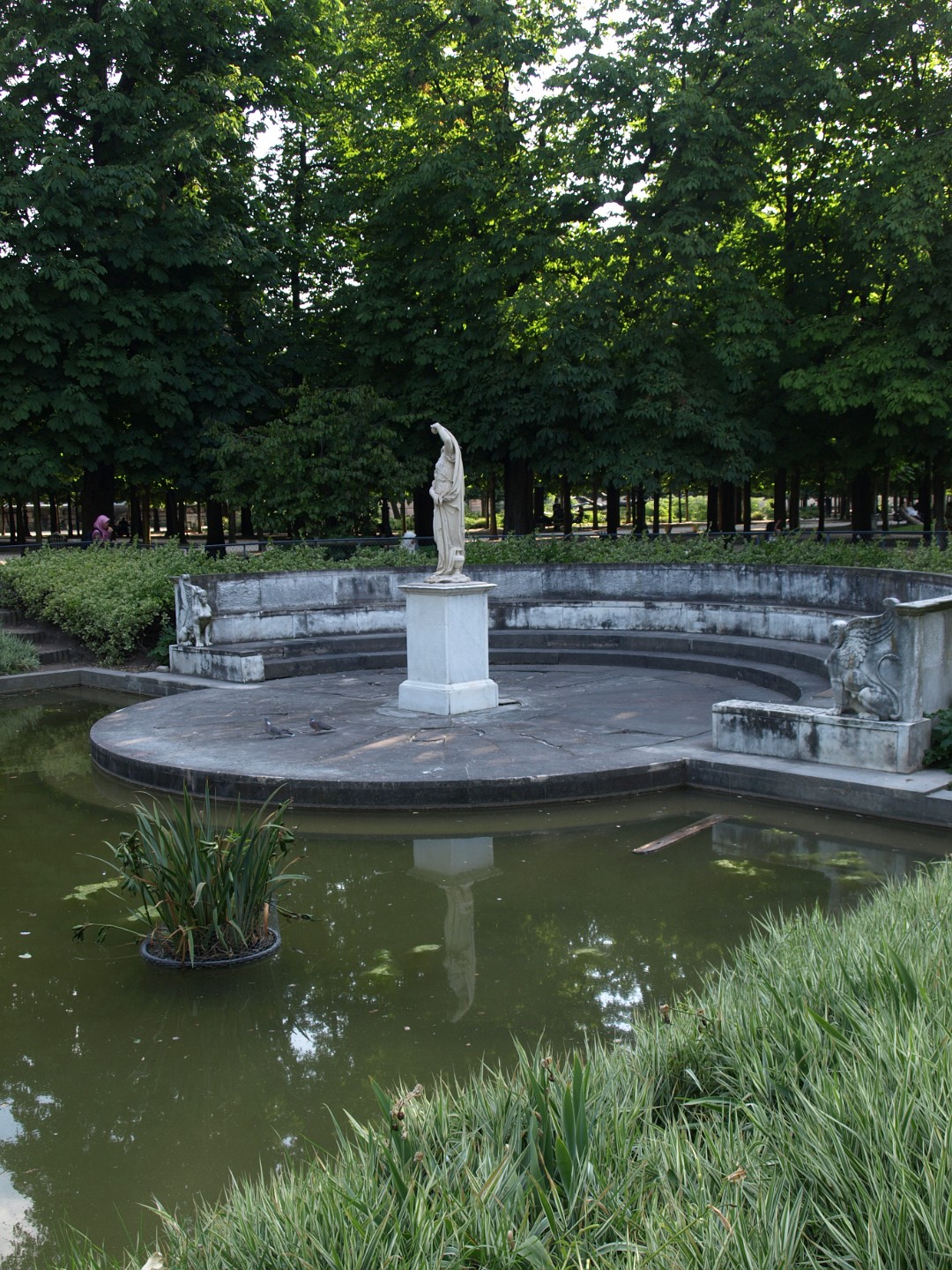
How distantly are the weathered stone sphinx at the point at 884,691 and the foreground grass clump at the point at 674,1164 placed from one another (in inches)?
203

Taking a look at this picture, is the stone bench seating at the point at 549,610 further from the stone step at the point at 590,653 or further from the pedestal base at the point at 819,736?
the pedestal base at the point at 819,736

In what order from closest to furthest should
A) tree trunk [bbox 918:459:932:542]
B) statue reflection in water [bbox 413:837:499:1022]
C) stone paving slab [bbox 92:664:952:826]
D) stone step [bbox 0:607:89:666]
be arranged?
statue reflection in water [bbox 413:837:499:1022]
stone paving slab [bbox 92:664:952:826]
stone step [bbox 0:607:89:666]
tree trunk [bbox 918:459:932:542]

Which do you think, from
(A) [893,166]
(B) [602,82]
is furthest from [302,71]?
(A) [893,166]

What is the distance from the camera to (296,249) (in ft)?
95.3

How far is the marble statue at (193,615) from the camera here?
16141 mm

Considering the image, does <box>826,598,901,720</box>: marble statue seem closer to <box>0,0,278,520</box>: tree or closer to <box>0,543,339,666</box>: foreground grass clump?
<box>0,543,339,666</box>: foreground grass clump

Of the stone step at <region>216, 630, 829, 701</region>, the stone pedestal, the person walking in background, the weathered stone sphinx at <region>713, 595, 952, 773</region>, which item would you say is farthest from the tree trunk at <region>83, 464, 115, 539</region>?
the weathered stone sphinx at <region>713, 595, 952, 773</region>

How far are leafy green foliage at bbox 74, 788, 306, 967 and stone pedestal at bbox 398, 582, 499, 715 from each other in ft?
18.7

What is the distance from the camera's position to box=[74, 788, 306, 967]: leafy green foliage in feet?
20.3

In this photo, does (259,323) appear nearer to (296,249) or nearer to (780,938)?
(296,249)

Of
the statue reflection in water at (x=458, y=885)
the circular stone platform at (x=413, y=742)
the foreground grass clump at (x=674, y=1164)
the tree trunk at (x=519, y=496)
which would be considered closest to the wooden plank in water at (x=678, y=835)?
the circular stone platform at (x=413, y=742)

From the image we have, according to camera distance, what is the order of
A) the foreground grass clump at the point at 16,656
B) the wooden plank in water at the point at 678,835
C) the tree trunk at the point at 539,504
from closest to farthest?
the wooden plank in water at the point at 678,835
the foreground grass clump at the point at 16,656
the tree trunk at the point at 539,504

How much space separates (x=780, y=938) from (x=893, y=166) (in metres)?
21.9

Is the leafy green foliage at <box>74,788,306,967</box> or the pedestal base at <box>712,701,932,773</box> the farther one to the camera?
the pedestal base at <box>712,701,932,773</box>
